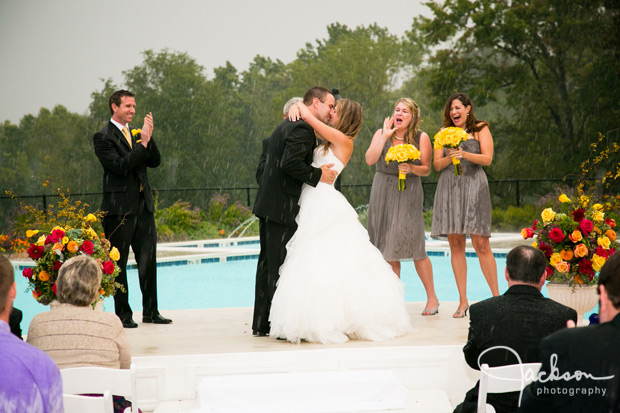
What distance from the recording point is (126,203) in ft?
16.3

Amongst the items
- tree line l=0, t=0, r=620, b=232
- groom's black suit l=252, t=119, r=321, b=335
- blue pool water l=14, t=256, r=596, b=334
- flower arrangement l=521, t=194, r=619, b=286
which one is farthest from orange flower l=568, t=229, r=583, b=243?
tree line l=0, t=0, r=620, b=232

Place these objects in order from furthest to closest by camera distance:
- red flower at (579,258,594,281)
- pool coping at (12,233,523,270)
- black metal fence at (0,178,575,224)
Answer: black metal fence at (0,178,575,224), pool coping at (12,233,523,270), red flower at (579,258,594,281)

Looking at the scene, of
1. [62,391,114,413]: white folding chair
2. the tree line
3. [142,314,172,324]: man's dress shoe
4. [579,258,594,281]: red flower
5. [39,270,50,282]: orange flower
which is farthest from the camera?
the tree line

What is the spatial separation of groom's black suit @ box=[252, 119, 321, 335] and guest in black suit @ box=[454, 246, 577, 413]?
A: 6.35 ft

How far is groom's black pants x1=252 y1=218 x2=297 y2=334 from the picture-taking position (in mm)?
4590

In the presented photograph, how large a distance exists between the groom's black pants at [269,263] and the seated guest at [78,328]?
1696mm

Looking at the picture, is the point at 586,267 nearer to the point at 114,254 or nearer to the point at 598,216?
the point at 598,216

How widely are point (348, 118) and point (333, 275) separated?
1099 millimetres

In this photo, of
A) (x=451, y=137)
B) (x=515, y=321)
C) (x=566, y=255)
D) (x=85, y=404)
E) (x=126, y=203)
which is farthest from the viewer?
(x=451, y=137)

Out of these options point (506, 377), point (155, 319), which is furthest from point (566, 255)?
point (155, 319)

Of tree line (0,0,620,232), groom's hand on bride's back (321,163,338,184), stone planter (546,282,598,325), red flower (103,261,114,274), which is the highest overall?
tree line (0,0,620,232)

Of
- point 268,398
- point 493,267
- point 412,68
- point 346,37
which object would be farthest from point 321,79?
point 268,398

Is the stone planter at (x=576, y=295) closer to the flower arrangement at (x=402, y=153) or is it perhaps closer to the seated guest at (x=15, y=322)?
the flower arrangement at (x=402, y=153)

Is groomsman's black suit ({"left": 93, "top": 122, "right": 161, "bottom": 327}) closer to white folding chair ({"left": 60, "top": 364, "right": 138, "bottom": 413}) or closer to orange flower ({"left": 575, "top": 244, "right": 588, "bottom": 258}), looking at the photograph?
white folding chair ({"left": 60, "top": 364, "right": 138, "bottom": 413})
